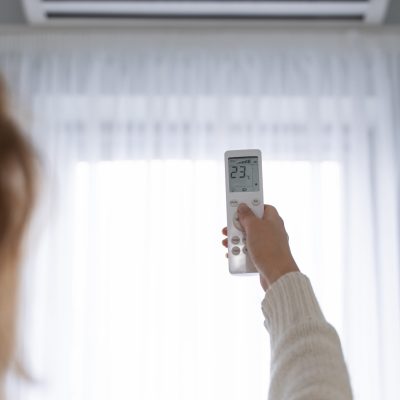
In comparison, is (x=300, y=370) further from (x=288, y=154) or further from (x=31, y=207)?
(x=288, y=154)

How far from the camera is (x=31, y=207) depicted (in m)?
0.54

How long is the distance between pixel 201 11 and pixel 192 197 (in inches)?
19.8

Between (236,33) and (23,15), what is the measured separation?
0.62m

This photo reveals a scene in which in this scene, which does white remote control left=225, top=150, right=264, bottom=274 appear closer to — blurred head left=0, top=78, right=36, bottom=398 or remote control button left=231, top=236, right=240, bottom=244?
remote control button left=231, top=236, right=240, bottom=244

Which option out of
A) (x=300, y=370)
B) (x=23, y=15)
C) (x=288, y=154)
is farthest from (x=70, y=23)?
(x=300, y=370)

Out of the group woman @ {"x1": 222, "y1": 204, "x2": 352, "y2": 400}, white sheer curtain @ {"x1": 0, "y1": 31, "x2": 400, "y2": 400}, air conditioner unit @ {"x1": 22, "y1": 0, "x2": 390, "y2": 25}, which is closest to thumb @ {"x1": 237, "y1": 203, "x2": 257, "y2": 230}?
woman @ {"x1": 222, "y1": 204, "x2": 352, "y2": 400}

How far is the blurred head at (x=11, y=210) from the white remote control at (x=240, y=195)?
0.60 metres

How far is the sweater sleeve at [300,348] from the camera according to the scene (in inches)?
28.7

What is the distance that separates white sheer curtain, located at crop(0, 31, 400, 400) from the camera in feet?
5.74

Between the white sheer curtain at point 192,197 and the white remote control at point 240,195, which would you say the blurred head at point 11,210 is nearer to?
the white remote control at point 240,195

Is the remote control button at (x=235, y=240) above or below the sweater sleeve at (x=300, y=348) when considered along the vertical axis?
above

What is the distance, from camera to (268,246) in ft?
3.14

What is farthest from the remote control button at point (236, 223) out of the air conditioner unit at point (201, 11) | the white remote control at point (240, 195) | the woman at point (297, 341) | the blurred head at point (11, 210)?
the air conditioner unit at point (201, 11)

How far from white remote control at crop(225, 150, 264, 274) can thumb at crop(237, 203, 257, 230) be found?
0.02m
